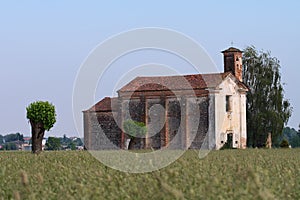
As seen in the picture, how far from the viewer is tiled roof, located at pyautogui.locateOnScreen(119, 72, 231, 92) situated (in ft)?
215

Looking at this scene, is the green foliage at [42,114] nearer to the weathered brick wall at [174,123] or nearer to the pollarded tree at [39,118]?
the pollarded tree at [39,118]

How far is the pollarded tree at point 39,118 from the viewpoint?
1863 inches

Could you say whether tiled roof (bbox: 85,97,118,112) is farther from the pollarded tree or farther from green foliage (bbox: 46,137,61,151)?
the pollarded tree

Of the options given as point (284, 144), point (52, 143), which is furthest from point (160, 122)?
point (52, 143)

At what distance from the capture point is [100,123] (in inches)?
2758

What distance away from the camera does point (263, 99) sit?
7281 centimetres

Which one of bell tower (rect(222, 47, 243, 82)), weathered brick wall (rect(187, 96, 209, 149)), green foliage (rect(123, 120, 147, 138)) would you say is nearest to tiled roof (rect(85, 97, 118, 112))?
green foliage (rect(123, 120, 147, 138))

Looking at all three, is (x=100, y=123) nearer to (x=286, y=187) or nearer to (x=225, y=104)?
(x=225, y=104)

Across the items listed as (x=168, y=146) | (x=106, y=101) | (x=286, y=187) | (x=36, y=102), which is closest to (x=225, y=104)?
(x=168, y=146)

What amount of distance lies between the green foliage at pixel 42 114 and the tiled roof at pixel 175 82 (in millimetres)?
20542

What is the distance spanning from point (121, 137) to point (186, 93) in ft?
25.7

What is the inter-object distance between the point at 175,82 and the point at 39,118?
74.6ft

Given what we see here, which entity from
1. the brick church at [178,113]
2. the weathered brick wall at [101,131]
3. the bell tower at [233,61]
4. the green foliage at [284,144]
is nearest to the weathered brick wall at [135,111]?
the brick church at [178,113]

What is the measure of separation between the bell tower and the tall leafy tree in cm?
234
